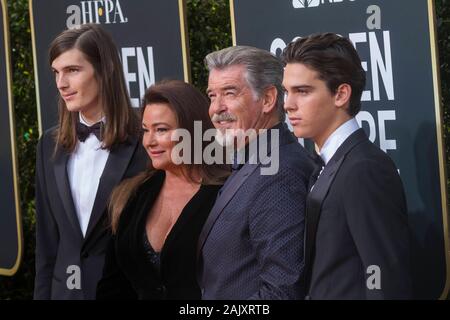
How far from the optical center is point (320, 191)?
121 inches

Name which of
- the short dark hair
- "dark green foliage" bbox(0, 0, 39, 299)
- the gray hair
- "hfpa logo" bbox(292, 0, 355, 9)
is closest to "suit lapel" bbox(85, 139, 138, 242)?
the gray hair

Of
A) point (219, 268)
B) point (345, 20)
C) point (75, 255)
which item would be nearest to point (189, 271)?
point (219, 268)

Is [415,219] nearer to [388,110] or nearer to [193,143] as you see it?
[388,110]

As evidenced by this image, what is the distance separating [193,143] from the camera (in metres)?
3.47

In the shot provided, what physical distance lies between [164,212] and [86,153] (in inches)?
24.5

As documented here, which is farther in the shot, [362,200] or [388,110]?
[388,110]

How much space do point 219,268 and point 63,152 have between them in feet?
3.63

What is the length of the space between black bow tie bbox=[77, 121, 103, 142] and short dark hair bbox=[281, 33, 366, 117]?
1.14 metres

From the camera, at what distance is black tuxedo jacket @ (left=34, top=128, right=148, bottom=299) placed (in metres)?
3.95

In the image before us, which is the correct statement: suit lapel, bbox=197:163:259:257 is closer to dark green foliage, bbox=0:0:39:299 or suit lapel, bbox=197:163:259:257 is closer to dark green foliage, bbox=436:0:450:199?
dark green foliage, bbox=436:0:450:199

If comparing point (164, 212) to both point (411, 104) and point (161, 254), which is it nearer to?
point (161, 254)

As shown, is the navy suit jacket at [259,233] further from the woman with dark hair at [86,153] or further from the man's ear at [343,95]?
the woman with dark hair at [86,153]

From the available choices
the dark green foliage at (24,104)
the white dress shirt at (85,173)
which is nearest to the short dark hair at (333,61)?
the white dress shirt at (85,173)
